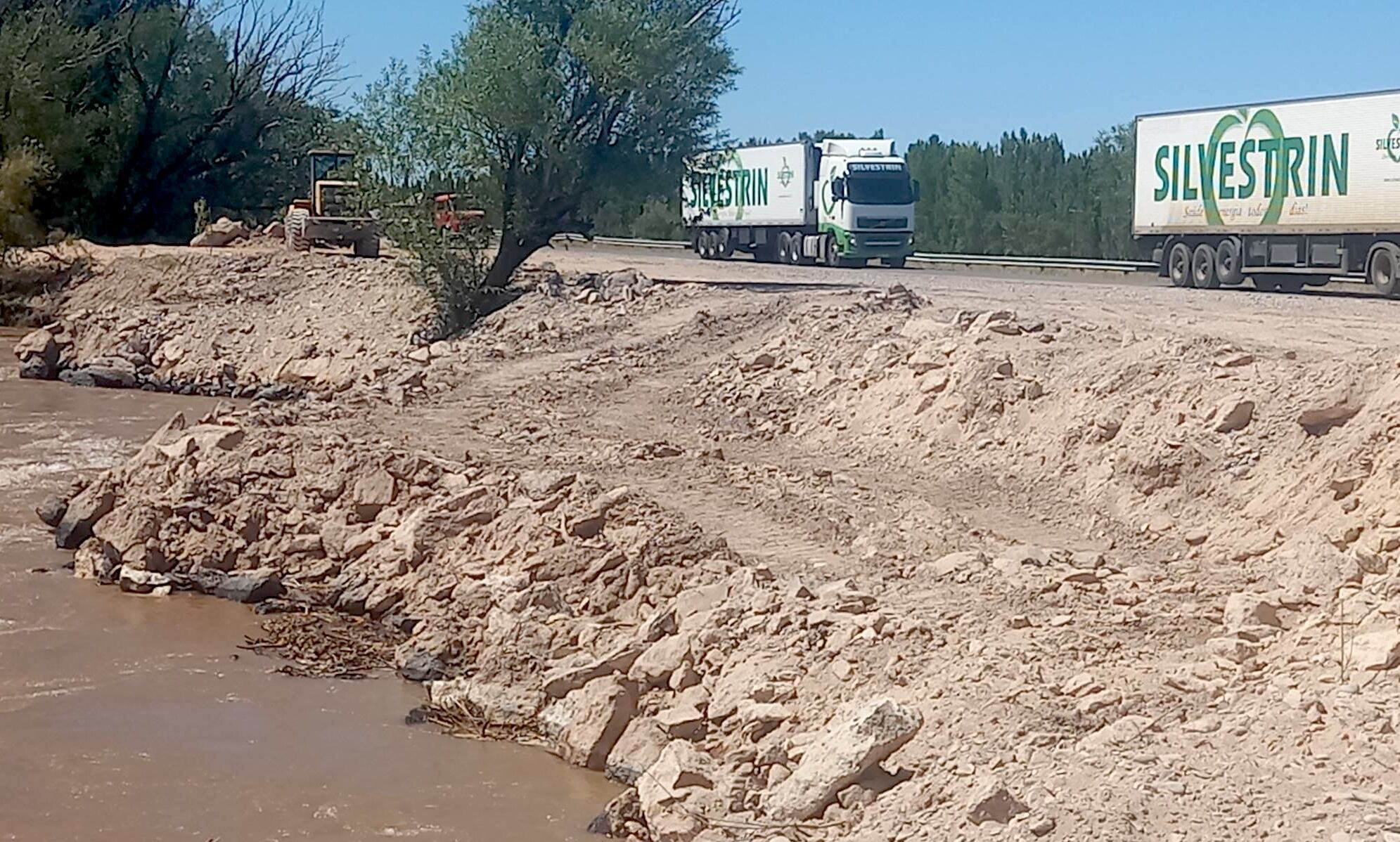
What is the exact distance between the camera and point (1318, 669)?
754 centimetres

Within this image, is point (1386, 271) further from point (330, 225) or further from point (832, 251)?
point (330, 225)

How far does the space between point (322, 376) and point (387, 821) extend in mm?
18451

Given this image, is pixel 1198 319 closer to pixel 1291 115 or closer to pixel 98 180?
pixel 1291 115

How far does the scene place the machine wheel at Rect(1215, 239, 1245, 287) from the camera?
29.6 meters

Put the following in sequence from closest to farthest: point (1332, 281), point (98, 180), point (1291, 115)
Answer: point (1291, 115) < point (1332, 281) < point (98, 180)

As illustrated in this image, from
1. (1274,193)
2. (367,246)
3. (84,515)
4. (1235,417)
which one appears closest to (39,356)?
(367,246)

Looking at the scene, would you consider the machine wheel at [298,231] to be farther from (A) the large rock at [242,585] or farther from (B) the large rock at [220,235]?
(A) the large rock at [242,585]

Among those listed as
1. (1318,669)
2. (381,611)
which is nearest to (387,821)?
(381,611)

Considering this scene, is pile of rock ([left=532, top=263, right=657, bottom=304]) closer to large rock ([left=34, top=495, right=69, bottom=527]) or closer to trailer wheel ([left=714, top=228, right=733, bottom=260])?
large rock ([left=34, top=495, right=69, bottom=527])

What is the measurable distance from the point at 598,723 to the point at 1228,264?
2333 centimetres

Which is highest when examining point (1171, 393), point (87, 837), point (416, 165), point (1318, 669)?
point (416, 165)

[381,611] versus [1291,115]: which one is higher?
[1291,115]

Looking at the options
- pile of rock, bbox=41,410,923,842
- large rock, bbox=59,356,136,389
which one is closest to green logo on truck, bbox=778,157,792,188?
large rock, bbox=59,356,136,389

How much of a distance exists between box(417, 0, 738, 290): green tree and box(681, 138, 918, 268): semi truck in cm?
759
